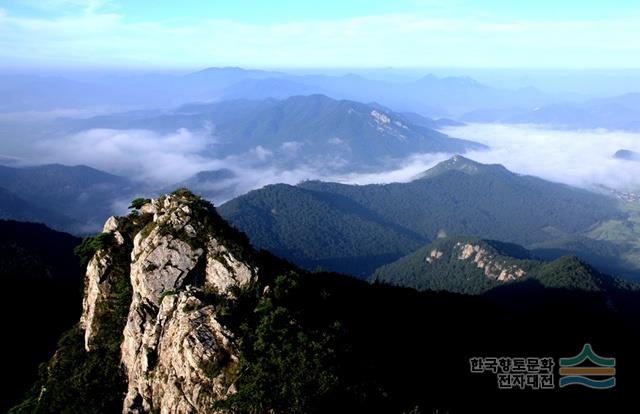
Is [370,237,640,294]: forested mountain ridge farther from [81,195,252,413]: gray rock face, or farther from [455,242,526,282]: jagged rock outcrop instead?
[81,195,252,413]: gray rock face

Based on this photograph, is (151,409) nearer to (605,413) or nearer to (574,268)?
(605,413)

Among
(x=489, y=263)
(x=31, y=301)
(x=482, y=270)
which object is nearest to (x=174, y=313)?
(x=31, y=301)

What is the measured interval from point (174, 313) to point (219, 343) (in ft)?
12.7

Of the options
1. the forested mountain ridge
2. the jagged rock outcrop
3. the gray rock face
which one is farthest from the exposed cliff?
the jagged rock outcrop

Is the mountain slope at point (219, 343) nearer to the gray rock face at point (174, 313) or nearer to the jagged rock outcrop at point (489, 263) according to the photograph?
the gray rock face at point (174, 313)

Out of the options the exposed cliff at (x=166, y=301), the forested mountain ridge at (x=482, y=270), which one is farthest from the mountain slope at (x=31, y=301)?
the forested mountain ridge at (x=482, y=270)

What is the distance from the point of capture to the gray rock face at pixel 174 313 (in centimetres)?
2523

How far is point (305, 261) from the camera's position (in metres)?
196

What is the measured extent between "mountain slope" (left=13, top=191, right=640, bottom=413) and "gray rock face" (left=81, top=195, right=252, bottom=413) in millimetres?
68

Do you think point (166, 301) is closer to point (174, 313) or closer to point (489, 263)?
point (174, 313)

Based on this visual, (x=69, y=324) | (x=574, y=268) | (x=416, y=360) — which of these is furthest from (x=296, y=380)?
(x=574, y=268)

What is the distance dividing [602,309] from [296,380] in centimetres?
9610

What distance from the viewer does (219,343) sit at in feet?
85.0

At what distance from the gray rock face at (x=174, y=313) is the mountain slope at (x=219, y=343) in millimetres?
68
